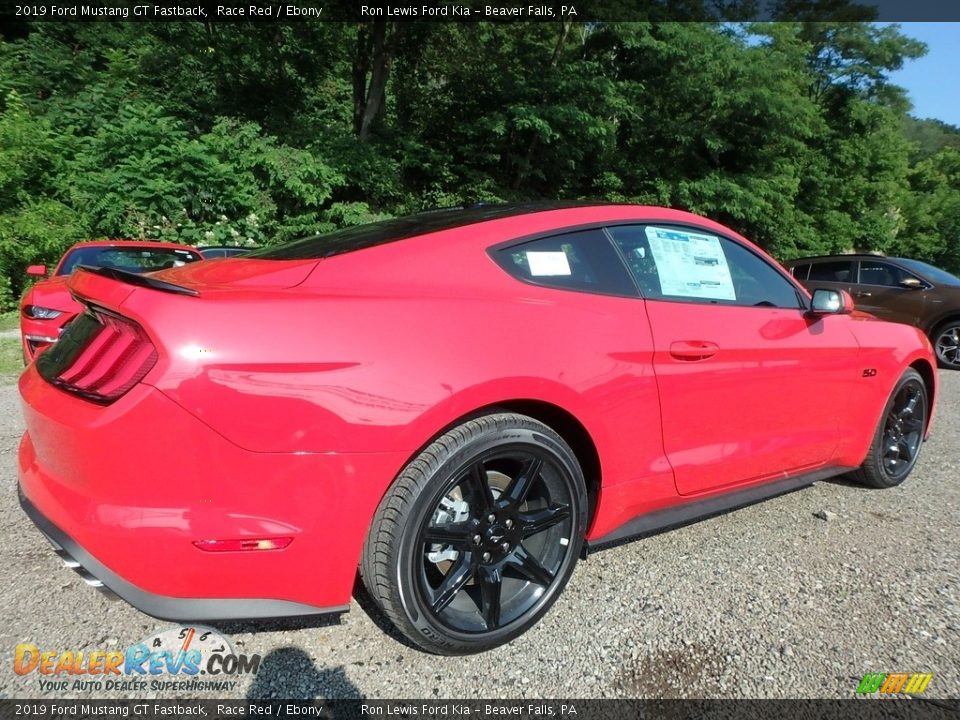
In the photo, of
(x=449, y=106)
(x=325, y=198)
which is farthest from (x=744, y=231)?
(x=325, y=198)

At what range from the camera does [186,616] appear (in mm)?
1604

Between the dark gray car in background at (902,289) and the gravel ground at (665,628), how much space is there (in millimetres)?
7031

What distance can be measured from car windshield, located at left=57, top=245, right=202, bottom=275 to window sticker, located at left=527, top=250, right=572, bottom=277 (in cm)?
466

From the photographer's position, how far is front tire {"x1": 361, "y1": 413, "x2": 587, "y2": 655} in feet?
5.86

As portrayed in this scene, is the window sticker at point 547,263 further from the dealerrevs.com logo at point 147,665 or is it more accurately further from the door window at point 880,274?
the door window at point 880,274

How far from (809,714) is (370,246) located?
1.96 meters

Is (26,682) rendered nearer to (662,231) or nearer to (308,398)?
(308,398)

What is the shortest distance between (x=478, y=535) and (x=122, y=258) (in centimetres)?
537

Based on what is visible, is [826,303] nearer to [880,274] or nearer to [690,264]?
[690,264]

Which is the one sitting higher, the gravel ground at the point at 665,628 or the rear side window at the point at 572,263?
the rear side window at the point at 572,263

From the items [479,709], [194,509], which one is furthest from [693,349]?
[194,509]

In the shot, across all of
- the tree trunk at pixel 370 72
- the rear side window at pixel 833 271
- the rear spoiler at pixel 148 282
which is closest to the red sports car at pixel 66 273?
the rear spoiler at pixel 148 282

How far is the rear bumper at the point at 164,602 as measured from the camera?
5.23 ft

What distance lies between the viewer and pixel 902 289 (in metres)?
8.92
